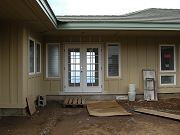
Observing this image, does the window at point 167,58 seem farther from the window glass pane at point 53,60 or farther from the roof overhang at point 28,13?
the roof overhang at point 28,13

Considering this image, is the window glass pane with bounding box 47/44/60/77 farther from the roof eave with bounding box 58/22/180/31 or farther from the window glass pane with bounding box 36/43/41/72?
the roof eave with bounding box 58/22/180/31

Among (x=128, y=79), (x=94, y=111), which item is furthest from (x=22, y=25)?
(x=128, y=79)

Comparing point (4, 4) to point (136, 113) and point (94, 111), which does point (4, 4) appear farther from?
point (136, 113)

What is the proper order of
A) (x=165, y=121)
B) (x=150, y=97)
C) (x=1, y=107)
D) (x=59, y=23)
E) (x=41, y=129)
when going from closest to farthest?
(x=41, y=129)
(x=165, y=121)
(x=1, y=107)
(x=59, y=23)
(x=150, y=97)

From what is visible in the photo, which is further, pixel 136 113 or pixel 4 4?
pixel 136 113

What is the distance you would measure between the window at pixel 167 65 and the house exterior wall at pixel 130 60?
0.18 meters

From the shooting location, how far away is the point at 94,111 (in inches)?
326

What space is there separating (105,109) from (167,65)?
3.68 meters

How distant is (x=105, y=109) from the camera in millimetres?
8625

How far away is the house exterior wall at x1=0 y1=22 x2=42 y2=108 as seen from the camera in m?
7.47

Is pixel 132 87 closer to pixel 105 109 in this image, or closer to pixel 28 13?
pixel 105 109

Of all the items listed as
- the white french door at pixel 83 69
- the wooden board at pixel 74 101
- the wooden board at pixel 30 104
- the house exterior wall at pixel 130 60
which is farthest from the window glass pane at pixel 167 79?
the wooden board at pixel 30 104

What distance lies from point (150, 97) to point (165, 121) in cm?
355

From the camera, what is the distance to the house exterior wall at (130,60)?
34.9ft
